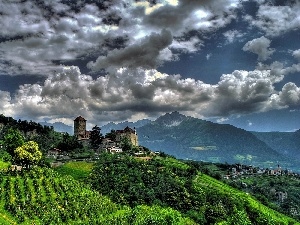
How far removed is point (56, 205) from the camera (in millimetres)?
83125

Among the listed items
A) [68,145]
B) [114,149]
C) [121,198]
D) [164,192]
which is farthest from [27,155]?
[114,149]

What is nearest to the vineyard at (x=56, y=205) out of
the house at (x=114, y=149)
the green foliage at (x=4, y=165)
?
the green foliage at (x=4, y=165)

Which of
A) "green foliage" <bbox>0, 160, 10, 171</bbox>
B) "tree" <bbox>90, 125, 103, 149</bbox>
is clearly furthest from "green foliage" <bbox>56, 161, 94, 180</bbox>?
"tree" <bbox>90, 125, 103, 149</bbox>

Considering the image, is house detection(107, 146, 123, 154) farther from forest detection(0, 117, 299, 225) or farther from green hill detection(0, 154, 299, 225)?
green hill detection(0, 154, 299, 225)

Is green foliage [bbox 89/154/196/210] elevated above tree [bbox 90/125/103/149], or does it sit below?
→ below

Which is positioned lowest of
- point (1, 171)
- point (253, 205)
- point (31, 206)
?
point (253, 205)

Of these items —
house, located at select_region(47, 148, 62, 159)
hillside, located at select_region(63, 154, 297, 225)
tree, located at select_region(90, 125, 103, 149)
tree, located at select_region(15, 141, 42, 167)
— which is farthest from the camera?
tree, located at select_region(90, 125, 103, 149)

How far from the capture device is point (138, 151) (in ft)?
600

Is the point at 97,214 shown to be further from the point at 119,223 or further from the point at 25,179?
the point at 25,179

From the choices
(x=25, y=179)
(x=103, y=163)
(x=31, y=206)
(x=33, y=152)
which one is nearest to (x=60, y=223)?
(x=31, y=206)

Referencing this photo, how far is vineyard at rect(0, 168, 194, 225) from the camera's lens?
73.9m

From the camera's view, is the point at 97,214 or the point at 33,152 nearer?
the point at 97,214

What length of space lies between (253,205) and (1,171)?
83383 mm

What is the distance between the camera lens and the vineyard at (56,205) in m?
73.9
